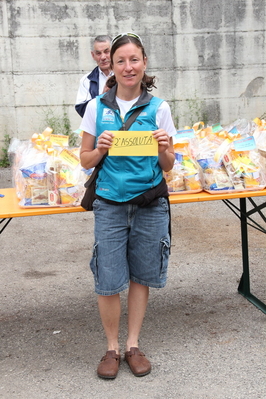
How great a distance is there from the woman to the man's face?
1642 mm

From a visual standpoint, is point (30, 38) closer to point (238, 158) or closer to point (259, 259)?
point (259, 259)

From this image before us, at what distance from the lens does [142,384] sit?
2664mm

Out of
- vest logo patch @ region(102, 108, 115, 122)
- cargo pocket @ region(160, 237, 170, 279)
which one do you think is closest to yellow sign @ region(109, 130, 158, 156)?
vest logo patch @ region(102, 108, 115, 122)

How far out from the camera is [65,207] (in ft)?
9.43

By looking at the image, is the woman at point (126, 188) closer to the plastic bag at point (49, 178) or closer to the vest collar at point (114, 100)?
the vest collar at point (114, 100)

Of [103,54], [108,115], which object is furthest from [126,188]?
[103,54]

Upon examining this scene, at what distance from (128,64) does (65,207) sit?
870 millimetres

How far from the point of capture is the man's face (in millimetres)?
4234

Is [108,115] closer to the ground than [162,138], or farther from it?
farther from it

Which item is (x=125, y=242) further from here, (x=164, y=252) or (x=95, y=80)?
(x=95, y=80)

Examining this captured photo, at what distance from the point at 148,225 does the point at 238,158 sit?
0.84 m

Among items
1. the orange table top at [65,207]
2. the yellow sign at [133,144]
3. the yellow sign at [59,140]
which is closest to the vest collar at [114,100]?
the yellow sign at [133,144]

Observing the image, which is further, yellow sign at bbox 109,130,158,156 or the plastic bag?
the plastic bag

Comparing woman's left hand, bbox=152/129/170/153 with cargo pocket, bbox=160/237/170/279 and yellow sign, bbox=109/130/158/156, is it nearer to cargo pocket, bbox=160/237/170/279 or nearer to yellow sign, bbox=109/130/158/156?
yellow sign, bbox=109/130/158/156
